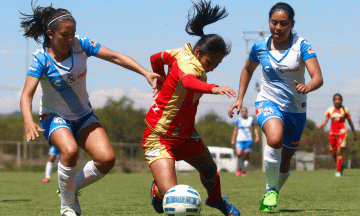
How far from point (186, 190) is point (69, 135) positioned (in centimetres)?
147

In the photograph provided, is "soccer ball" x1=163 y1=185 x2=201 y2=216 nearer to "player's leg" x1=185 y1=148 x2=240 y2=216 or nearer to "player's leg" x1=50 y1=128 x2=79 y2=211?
"player's leg" x1=185 y1=148 x2=240 y2=216

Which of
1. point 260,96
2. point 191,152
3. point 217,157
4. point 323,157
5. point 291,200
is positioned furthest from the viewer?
point 323,157

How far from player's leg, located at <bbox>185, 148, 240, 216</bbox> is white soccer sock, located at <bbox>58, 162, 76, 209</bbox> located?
3.92 ft

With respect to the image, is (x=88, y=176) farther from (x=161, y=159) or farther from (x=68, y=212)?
(x=161, y=159)

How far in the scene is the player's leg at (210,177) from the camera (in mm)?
5215

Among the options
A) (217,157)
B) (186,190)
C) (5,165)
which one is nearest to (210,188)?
(186,190)

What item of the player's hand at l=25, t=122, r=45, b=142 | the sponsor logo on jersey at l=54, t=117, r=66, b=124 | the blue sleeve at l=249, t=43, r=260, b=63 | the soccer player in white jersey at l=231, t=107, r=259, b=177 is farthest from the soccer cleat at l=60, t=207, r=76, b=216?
the soccer player in white jersey at l=231, t=107, r=259, b=177

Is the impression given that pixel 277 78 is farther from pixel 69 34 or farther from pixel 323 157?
pixel 323 157

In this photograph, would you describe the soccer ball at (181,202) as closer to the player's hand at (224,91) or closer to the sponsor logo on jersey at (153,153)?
the sponsor logo on jersey at (153,153)

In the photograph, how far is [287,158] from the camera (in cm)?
673

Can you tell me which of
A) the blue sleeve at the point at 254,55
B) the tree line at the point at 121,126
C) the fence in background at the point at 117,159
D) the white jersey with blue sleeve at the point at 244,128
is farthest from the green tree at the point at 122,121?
the blue sleeve at the point at 254,55

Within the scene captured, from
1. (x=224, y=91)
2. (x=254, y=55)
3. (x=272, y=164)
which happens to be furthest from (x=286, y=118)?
(x=224, y=91)

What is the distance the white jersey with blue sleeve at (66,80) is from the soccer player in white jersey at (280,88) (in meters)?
1.74

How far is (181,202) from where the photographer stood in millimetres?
4414
